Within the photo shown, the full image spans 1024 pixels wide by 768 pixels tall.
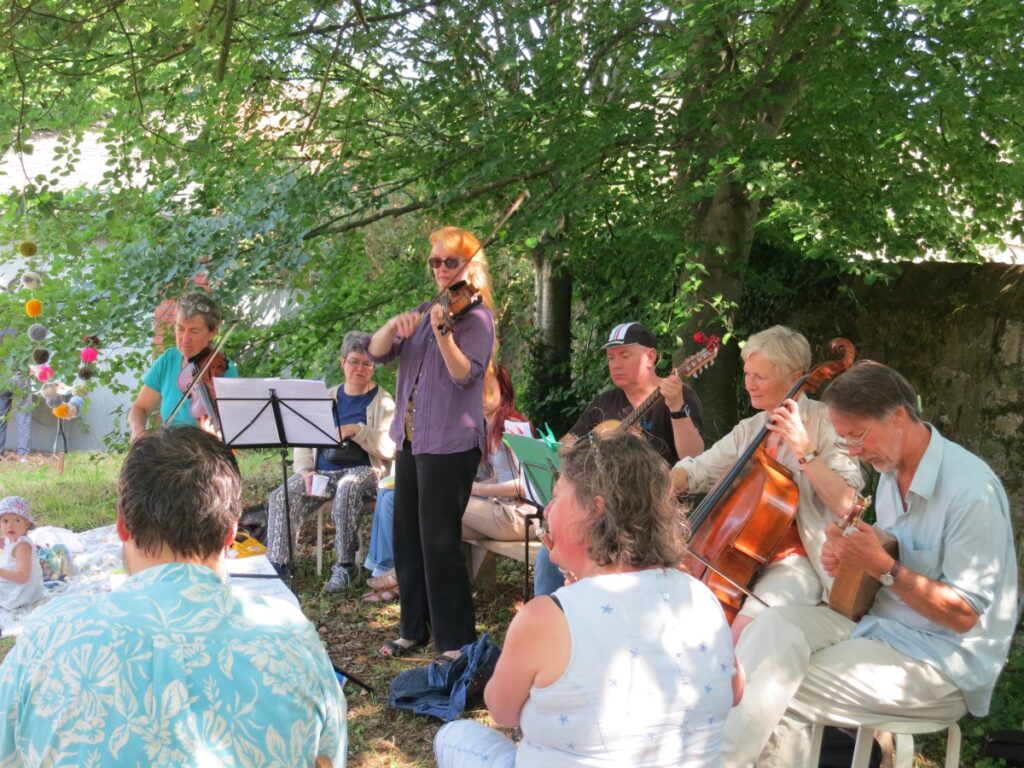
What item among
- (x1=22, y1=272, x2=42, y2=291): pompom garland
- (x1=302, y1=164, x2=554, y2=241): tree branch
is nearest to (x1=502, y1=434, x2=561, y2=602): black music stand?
(x1=302, y1=164, x2=554, y2=241): tree branch

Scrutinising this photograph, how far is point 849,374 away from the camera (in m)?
2.72

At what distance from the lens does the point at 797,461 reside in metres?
3.41

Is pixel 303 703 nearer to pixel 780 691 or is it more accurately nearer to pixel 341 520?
pixel 780 691

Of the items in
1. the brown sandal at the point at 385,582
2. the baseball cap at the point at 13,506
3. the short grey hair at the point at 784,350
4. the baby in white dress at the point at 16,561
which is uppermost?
the short grey hair at the point at 784,350

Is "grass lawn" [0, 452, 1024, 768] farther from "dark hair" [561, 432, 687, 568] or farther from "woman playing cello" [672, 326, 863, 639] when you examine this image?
"dark hair" [561, 432, 687, 568]

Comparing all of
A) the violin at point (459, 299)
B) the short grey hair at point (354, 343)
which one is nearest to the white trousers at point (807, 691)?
the violin at point (459, 299)

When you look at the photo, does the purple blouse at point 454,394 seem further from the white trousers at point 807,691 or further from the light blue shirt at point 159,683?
the light blue shirt at point 159,683

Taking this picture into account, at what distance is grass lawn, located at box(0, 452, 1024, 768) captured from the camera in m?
3.62

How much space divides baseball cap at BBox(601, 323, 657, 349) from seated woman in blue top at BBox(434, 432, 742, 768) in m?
2.23

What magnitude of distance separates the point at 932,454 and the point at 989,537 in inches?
10.0

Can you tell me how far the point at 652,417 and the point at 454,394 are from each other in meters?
0.85

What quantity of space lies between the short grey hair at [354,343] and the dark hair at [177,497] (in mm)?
4221

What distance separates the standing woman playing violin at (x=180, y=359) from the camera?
4.73m

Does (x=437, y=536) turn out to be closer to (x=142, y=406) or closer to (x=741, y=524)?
(x=741, y=524)
